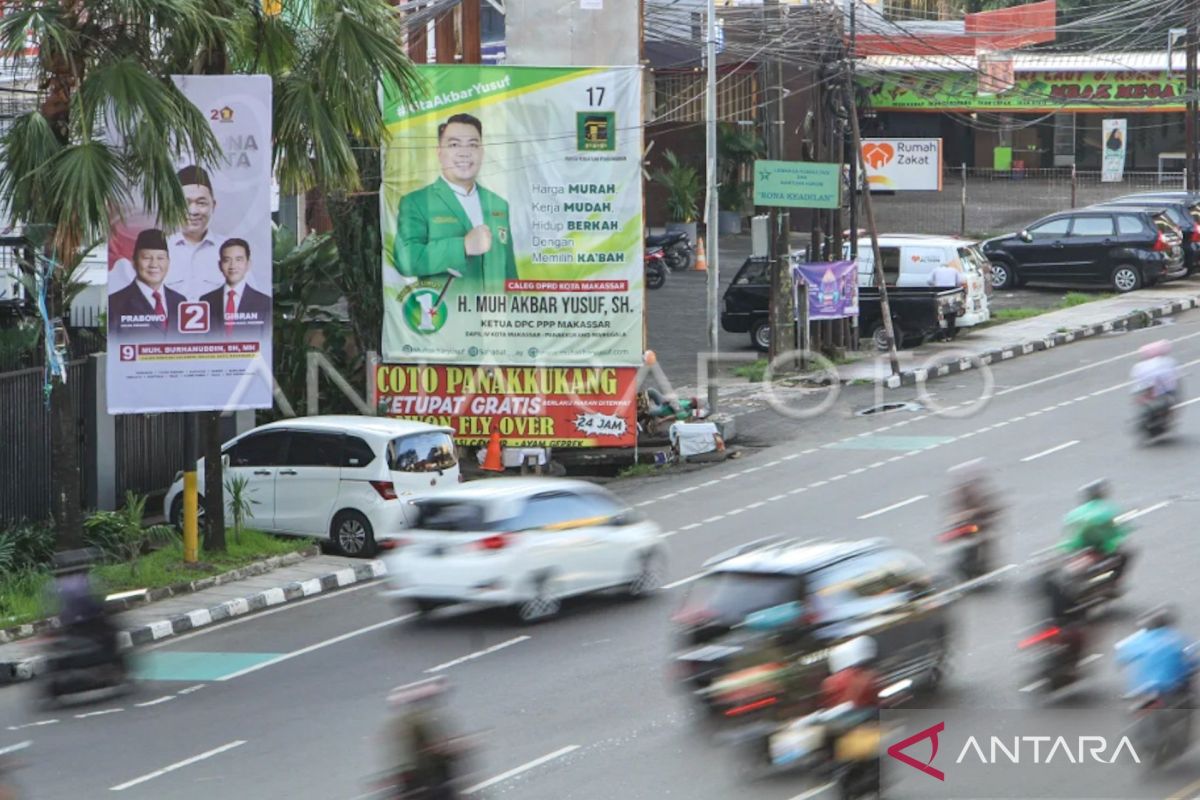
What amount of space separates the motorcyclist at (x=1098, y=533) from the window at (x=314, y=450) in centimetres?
943

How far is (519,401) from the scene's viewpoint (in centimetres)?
2689

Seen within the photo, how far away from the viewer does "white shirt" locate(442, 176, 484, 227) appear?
26.5 meters

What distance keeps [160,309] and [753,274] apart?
17390mm

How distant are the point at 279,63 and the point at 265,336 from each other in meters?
3.17

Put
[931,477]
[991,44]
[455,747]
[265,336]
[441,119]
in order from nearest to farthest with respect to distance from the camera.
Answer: [455,747] < [265,336] < [931,477] < [441,119] < [991,44]

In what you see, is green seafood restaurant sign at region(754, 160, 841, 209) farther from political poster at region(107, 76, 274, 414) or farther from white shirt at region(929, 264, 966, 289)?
political poster at region(107, 76, 274, 414)

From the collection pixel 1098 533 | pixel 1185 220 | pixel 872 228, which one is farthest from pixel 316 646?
pixel 1185 220

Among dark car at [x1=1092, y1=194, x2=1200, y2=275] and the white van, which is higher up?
dark car at [x1=1092, y1=194, x2=1200, y2=275]

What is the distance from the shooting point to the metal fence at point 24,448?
2094 cm

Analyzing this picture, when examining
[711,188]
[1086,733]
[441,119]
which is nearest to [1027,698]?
[1086,733]

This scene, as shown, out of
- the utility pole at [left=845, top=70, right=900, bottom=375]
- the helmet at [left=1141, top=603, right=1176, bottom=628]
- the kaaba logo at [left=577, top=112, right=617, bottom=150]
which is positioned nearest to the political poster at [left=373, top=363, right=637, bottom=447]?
the kaaba logo at [left=577, top=112, right=617, bottom=150]

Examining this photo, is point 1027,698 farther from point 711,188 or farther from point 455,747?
point 711,188

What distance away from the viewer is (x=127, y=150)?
19078mm

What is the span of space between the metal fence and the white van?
1840 cm
